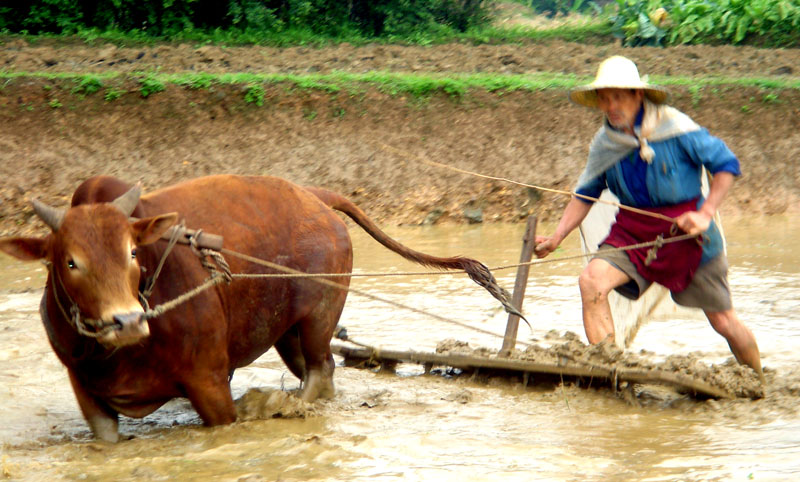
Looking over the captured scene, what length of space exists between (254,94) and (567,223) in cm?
759

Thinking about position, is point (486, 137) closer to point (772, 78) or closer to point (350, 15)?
point (772, 78)

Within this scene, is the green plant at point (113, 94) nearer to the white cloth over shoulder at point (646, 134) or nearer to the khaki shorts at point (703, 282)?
the white cloth over shoulder at point (646, 134)

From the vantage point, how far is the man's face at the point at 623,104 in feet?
16.8

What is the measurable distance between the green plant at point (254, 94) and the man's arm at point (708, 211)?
26.9ft

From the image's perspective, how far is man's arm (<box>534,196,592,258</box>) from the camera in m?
5.39

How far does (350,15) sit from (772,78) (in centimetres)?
752

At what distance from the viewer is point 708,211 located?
4898 millimetres

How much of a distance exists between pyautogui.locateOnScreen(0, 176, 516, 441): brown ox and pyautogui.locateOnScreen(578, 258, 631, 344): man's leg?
597 millimetres

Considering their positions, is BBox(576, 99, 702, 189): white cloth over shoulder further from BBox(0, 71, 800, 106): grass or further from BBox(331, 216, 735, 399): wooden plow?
BBox(0, 71, 800, 106): grass

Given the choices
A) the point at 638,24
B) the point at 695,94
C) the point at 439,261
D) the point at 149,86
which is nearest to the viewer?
the point at 439,261

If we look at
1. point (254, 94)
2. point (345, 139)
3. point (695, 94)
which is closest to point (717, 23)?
point (695, 94)

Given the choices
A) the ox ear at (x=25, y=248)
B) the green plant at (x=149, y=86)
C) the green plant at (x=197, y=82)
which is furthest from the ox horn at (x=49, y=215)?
the green plant at (x=197, y=82)

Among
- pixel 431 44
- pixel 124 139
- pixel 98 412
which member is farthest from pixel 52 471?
pixel 431 44

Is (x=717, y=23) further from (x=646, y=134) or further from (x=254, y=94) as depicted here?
(x=646, y=134)
